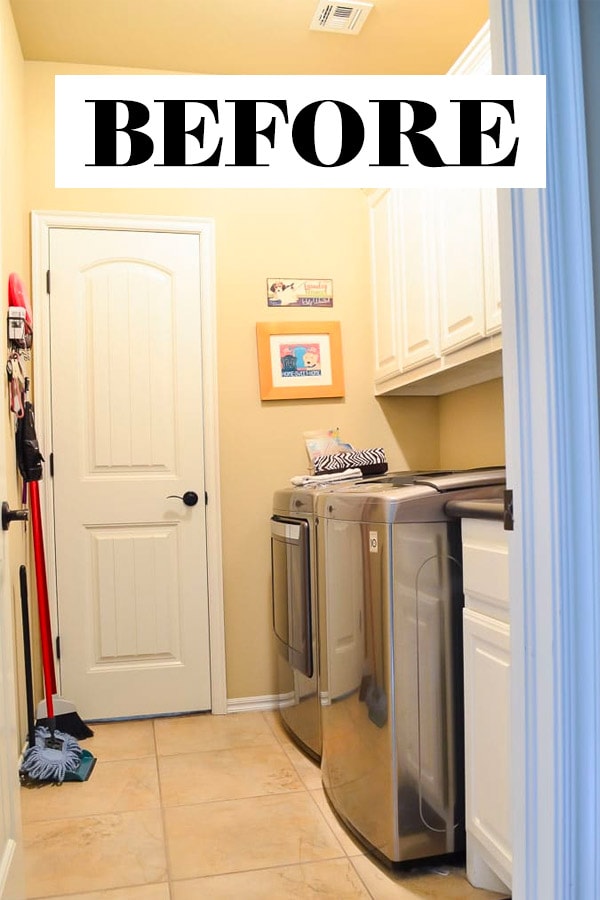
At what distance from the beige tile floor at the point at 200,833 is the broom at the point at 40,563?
132mm

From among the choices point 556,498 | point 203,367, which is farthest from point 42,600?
point 556,498

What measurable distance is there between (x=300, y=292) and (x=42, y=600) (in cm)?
175

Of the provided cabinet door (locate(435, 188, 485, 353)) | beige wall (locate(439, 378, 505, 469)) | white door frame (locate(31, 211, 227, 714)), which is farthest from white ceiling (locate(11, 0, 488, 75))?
beige wall (locate(439, 378, 505, 469))

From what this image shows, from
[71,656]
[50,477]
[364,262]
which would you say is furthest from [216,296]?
[71,656]

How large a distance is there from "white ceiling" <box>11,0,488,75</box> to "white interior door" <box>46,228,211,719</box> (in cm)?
74

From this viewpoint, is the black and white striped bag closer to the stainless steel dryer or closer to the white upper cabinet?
the white upper cabinet

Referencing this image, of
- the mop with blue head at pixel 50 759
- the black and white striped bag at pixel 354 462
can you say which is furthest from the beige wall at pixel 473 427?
the mop with blue head at pixel 50 759

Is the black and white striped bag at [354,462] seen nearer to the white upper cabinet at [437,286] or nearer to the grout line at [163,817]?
the white upper cabinet at [437,286]

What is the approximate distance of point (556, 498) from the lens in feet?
3.14

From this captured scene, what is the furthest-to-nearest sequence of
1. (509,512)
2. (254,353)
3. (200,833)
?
(254,353) → (200,833) → (509,512)

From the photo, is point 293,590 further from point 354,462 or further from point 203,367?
point 203,367

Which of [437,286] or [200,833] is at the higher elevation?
[437,286]

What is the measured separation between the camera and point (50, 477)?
10.5 feet

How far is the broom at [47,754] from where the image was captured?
2.52 meters
